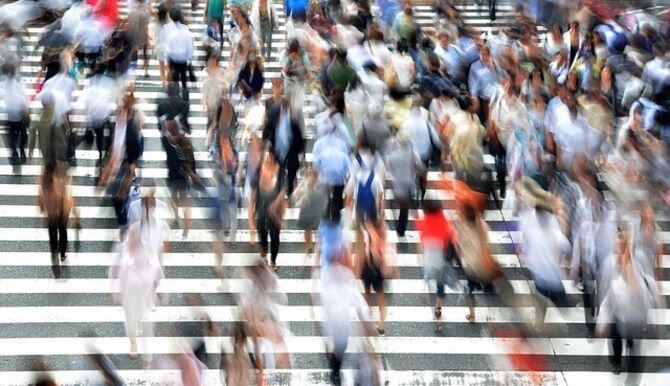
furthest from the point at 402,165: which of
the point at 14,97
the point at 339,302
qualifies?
the point at 14,97

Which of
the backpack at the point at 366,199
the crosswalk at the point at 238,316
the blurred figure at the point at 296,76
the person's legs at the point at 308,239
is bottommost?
the crosswalk at the point at 238,316

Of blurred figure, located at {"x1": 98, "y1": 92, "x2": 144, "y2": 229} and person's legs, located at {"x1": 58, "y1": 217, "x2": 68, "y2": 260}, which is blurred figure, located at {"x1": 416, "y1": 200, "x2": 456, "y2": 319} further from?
person's legs, located at {"x1": 58, "y1": 217, "x2": 68, "y2": 260}

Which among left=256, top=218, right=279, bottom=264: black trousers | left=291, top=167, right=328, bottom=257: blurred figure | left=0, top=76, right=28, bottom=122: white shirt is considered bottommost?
left=256, top=218, right=279, bottom=264: black trousers

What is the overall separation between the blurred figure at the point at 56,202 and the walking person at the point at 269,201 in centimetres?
223

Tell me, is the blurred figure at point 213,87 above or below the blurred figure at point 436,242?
above

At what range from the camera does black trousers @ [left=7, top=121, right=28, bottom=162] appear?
46.0 feet

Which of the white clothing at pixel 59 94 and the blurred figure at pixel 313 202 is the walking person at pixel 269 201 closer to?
the blurred figure at pixel 313 202

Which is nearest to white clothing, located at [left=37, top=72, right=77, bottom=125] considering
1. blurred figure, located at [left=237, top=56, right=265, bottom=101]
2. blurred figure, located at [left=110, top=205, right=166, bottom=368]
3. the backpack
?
blurred figure, located at [left=237, top=56, right=265, bottom=101]

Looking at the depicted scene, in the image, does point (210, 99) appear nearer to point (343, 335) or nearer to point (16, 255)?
point (16, 255)

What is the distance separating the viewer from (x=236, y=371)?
8555 mm

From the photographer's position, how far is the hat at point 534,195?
10.8 metres

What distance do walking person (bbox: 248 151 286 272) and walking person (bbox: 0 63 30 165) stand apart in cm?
412

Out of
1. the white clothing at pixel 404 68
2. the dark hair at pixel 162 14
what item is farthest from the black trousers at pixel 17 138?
the white clothing at pixel 404 68

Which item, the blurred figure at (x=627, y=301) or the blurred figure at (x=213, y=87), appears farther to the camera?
the blurred figure at (x=213, y=87)
